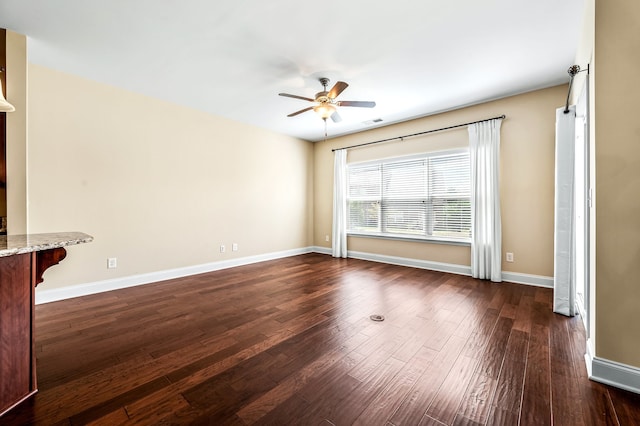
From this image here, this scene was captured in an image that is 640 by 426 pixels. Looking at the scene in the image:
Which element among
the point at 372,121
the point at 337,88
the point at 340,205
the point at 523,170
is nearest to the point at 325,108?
the point at 337,88

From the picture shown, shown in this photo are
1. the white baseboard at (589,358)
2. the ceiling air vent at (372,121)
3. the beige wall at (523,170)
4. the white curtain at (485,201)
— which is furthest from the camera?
the ceiling air vent at (372,121)

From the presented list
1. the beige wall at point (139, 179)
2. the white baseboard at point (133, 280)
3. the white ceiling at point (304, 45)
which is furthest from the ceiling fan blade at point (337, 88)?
the white baseboard at point (133, 280)

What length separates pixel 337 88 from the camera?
2955 mm

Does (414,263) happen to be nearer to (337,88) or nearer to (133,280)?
(337,88)

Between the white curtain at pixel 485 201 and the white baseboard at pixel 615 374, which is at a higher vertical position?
the white curtain at pixel 485 201

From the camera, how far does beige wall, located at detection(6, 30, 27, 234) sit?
8.19 feet

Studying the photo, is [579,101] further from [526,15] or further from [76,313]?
[76,313]

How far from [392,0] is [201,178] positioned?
3.71 meters

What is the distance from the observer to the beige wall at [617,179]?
1589 mm

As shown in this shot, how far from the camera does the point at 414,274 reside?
4379mm

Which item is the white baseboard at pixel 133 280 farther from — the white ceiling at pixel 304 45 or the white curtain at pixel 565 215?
the white curtain at pixel 565 215

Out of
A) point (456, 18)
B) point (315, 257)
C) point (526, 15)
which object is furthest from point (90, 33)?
point (315, 257)

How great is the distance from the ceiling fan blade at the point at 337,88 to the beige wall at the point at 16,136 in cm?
300

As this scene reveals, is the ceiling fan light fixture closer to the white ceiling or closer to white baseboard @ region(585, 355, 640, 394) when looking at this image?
the white ceiling
